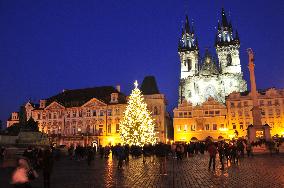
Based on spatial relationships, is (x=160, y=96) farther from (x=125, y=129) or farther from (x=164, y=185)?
(x=164, y=185)

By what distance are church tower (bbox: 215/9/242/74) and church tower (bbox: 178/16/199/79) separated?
6874mm

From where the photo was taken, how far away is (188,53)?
313 feet

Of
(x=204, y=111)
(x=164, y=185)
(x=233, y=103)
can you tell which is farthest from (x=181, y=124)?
(x=164, y=185)

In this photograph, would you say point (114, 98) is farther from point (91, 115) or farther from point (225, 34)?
point (225, 34)

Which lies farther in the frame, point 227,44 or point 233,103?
point 227,44

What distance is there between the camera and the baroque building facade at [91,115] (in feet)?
223

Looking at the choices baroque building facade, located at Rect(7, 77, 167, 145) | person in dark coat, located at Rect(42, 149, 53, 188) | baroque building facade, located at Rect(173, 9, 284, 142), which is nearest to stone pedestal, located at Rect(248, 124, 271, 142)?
baroque building facade, located at Rect(173, 9, 284, 142)

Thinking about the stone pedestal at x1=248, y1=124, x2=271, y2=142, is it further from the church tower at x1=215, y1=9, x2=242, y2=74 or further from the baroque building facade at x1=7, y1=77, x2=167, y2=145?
the church tower at x1=215, y1=9, x2=242, y2=74

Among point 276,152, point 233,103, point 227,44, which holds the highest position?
point 227,44

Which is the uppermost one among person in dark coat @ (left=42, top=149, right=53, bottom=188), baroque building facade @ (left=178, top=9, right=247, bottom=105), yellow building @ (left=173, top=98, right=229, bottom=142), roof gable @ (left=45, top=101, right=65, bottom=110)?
baroque building facade @ (left=178, top=9, right=247, bottom=105)

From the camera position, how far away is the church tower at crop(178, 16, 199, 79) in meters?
92.3

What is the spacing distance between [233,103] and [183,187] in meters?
64.1

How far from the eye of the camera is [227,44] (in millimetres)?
92688

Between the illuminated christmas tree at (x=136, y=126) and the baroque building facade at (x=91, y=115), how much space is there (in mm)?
22924
